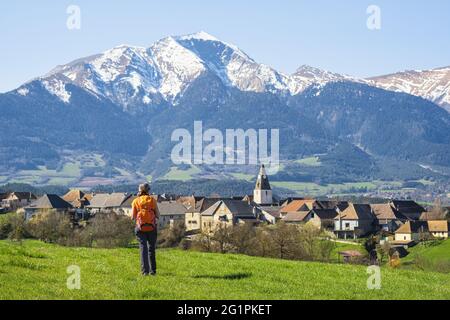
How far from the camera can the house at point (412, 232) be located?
5118 inches

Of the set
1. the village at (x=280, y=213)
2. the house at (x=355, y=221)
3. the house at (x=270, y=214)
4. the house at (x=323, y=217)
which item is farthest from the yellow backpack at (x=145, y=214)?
the house at (x=270, y=214)

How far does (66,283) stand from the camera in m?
18.5

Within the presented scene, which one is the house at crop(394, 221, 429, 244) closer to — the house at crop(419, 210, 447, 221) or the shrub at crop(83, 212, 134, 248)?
the house at crop(419, 210, 447, 221)

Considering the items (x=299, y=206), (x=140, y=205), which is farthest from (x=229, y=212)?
(x=140, y=205)

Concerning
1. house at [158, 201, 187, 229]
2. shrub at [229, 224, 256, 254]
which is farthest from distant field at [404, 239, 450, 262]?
house at [158, 201, 187, 229]

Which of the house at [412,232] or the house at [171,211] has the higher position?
the house at [171,211]

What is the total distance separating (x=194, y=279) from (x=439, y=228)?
12418cm

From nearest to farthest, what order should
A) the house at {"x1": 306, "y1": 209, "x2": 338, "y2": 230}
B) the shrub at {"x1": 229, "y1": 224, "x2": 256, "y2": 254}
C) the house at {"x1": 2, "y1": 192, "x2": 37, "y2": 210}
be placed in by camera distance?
the shrub at {"x1": 229, "y1": 224, "x2": 256, "y2": 254} → the house at {"x1": 306, "y1": 209, "x2": 338, "y2": 230} → the house at {"x1": 2, "y1": 192, "x2": 37, "y2": 210}

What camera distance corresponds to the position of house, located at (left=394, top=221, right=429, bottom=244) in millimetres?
130000

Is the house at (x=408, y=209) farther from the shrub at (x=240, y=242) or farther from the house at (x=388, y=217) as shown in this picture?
the shrub at (x=240, y=242)

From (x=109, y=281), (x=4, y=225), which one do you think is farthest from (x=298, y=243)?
(x=109, y=281)

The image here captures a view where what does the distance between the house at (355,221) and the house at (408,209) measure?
17.3 metres

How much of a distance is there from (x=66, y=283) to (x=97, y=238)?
7525 cm

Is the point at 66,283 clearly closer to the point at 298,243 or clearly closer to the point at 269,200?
the point at 298,243
